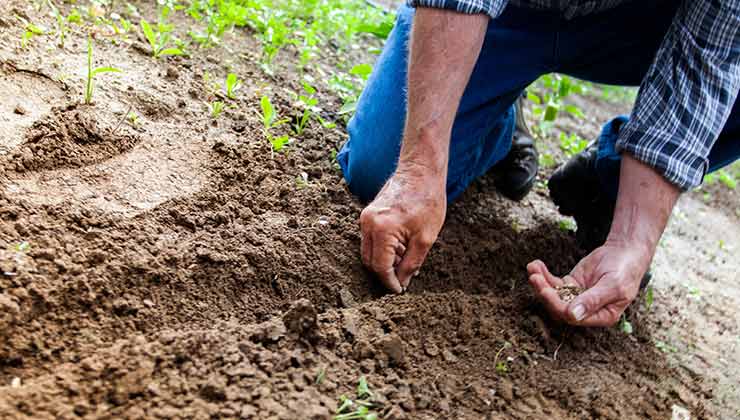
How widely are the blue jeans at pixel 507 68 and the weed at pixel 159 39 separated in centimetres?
70

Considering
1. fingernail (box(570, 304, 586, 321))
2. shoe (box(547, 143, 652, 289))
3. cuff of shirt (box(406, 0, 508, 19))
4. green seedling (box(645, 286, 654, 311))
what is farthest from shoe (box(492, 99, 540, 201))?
cuff of shirt (box(406, 0, 508, 19))

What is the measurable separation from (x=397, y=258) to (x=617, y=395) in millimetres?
655

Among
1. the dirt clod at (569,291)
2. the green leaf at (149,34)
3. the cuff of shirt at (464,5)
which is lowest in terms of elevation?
Answer: the dirt clod at (569,291)

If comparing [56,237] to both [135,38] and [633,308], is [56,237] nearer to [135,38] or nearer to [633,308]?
[135,38]

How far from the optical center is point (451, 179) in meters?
2.41

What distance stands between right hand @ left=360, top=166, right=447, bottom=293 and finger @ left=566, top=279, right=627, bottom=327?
42 cm

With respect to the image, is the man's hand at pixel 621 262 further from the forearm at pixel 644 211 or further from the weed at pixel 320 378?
the weed at pixel 320 378

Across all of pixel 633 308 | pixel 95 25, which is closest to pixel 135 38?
pixel 95 25

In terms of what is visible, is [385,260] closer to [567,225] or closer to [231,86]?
[231,86]

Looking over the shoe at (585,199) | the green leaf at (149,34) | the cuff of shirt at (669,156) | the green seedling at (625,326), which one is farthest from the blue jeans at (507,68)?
the green leaf at (149,34)

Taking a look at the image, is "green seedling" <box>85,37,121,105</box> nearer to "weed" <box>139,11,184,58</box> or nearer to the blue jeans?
"weed" <box>139,11,184,58</box>

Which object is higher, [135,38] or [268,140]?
[135,38]

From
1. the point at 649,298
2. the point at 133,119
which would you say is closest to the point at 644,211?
the point at 649,298

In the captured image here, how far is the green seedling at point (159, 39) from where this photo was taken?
2.41 metres
